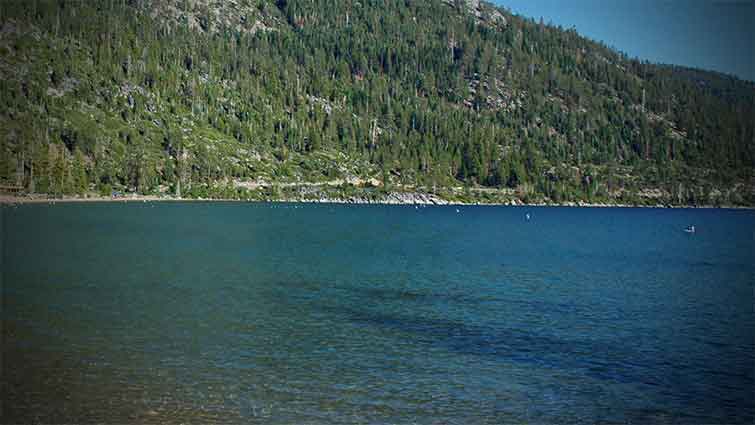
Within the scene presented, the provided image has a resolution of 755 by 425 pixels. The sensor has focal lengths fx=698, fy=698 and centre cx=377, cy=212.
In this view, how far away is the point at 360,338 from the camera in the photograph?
39.3m

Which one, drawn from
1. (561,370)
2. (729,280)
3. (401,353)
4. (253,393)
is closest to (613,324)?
(561,370)

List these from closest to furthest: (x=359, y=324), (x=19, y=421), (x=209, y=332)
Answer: (x=19, y=421) → (x=209, y=332) → (x=359, y=324)

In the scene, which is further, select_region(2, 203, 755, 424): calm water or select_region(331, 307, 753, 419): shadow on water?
select_region(331, 307, 753, 419): shadow on water

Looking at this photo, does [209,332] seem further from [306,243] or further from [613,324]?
[306,243]

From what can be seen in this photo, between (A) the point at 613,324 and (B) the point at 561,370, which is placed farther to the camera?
(A) the point at 613,324

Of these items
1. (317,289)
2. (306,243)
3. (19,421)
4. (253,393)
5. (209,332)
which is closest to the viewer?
(19,421)

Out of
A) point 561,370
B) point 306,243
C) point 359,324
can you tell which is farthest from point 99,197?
point 561,370

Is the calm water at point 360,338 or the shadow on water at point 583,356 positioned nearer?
the calm water at point 360,338

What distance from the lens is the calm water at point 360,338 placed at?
2811cm

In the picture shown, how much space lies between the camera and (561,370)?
34.1 m

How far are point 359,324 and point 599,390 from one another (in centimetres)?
1644

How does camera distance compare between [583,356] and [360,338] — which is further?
[360,338]

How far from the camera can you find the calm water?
92.2 feet

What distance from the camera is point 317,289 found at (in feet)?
187
